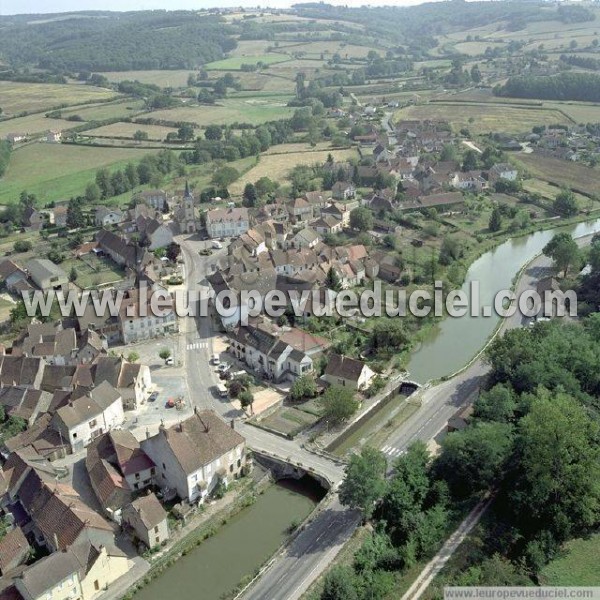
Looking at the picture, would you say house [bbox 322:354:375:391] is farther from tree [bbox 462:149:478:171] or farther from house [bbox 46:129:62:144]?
house [bbox 46:129:62:144]

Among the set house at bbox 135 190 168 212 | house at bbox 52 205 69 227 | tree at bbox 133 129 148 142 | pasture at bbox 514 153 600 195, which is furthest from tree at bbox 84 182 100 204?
pasture at bbox 514 153 600 195

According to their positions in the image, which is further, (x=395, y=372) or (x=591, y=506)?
(x=395, y=372)

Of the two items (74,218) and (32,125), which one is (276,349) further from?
(32,125)

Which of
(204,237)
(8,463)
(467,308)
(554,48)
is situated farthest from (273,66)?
(8,463)

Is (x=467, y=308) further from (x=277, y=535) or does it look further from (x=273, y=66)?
(x=273, y=66)

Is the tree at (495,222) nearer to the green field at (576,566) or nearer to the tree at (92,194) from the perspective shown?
the green field at (576,566)

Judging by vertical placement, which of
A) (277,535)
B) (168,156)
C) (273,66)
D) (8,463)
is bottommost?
(277,535)
